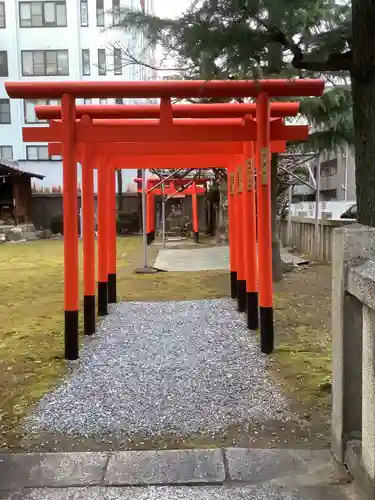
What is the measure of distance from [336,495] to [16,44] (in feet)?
102

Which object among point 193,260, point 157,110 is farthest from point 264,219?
point 193,260

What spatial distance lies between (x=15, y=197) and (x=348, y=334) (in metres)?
25.9

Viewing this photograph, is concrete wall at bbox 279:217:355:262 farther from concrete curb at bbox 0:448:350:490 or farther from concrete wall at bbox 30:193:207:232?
concrete wall at bbox 30:193:207:232

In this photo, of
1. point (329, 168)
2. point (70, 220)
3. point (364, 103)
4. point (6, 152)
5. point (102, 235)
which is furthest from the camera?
point (329, 168)

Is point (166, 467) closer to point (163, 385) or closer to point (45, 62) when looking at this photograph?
point (163, 385)

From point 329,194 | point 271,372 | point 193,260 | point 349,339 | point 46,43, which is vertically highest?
point 46,43

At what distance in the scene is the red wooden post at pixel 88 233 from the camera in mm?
6297

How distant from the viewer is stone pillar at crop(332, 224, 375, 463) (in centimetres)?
290

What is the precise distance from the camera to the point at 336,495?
8.83ft

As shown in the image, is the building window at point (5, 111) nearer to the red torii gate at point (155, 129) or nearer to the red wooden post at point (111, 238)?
the red wooden post at point (111, 238)

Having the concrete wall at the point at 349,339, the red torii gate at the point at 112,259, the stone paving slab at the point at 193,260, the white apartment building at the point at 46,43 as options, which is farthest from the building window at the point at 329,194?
the concrete wall at the point at 349,339

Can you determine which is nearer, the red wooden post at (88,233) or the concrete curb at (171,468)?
the concrete curb at (171,468)

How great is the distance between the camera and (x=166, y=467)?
9.91ft

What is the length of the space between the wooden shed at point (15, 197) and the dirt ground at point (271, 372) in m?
17.8
